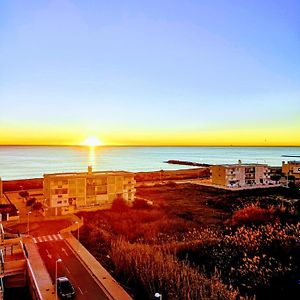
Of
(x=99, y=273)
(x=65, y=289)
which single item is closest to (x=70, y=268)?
(x=99, y=273)

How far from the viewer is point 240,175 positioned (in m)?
46.0

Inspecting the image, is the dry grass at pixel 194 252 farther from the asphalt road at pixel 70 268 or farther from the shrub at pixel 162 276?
the asphalt road at pixel 70 268

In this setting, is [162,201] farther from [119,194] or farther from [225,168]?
[225,168]

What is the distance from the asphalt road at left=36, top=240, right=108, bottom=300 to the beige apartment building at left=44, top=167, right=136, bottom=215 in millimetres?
8822

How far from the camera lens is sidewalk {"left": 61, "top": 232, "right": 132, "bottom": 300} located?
12961 mm

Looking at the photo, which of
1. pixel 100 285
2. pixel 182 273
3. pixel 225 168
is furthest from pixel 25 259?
pixel 225 168

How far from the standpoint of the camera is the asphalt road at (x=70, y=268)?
13328mm

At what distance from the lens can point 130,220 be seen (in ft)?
80.6

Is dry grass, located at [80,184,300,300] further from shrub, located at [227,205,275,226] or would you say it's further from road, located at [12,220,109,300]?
road, located at [12,220,109,300]

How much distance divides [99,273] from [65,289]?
2.35m

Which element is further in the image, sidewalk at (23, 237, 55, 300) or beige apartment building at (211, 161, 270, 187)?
beige apartment building at (211, 161, 270, 187)

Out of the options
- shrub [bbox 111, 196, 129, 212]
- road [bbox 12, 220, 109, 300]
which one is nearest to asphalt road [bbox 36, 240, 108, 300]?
road [bbox 12, 220, 109, 300]

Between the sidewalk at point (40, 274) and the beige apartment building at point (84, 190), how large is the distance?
911 cm

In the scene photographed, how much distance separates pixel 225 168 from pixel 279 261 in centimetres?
2967
